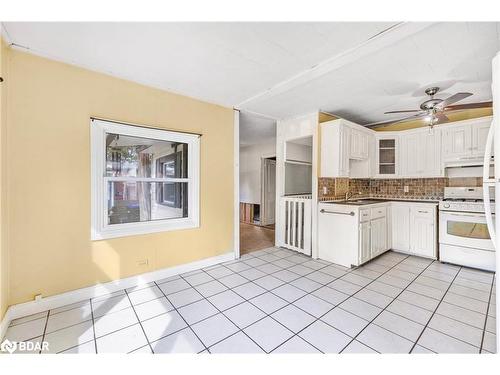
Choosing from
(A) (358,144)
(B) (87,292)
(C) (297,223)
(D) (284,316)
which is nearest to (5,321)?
(B) (87,292)

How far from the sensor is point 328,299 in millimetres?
2129

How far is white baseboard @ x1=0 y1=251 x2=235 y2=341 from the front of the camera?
5.91 ft

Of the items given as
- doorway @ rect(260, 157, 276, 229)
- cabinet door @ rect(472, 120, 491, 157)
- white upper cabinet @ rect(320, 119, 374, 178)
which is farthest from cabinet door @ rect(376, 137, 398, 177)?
doorway @ rect(260, 157, 276, 229)

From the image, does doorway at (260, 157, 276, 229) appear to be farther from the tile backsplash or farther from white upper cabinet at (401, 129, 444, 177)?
white upper cabinet at (401, 129, 444, 177)

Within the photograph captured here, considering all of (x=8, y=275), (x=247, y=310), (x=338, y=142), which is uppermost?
(x=338, y=142)

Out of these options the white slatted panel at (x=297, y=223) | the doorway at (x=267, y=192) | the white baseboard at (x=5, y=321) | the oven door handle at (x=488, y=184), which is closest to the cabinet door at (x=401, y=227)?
the white slatted panel at (x=297, y=223)

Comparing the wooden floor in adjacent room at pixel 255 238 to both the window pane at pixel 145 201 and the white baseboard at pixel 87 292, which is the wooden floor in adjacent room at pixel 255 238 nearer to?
the white baseboard at pixel 87 292

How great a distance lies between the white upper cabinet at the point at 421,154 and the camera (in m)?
3.46

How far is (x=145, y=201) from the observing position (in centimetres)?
262

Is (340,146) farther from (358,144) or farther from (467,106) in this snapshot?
(467,106)

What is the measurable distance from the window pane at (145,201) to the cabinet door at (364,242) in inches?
93.1

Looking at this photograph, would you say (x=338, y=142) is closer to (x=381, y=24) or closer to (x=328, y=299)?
(x=381, y=24)
